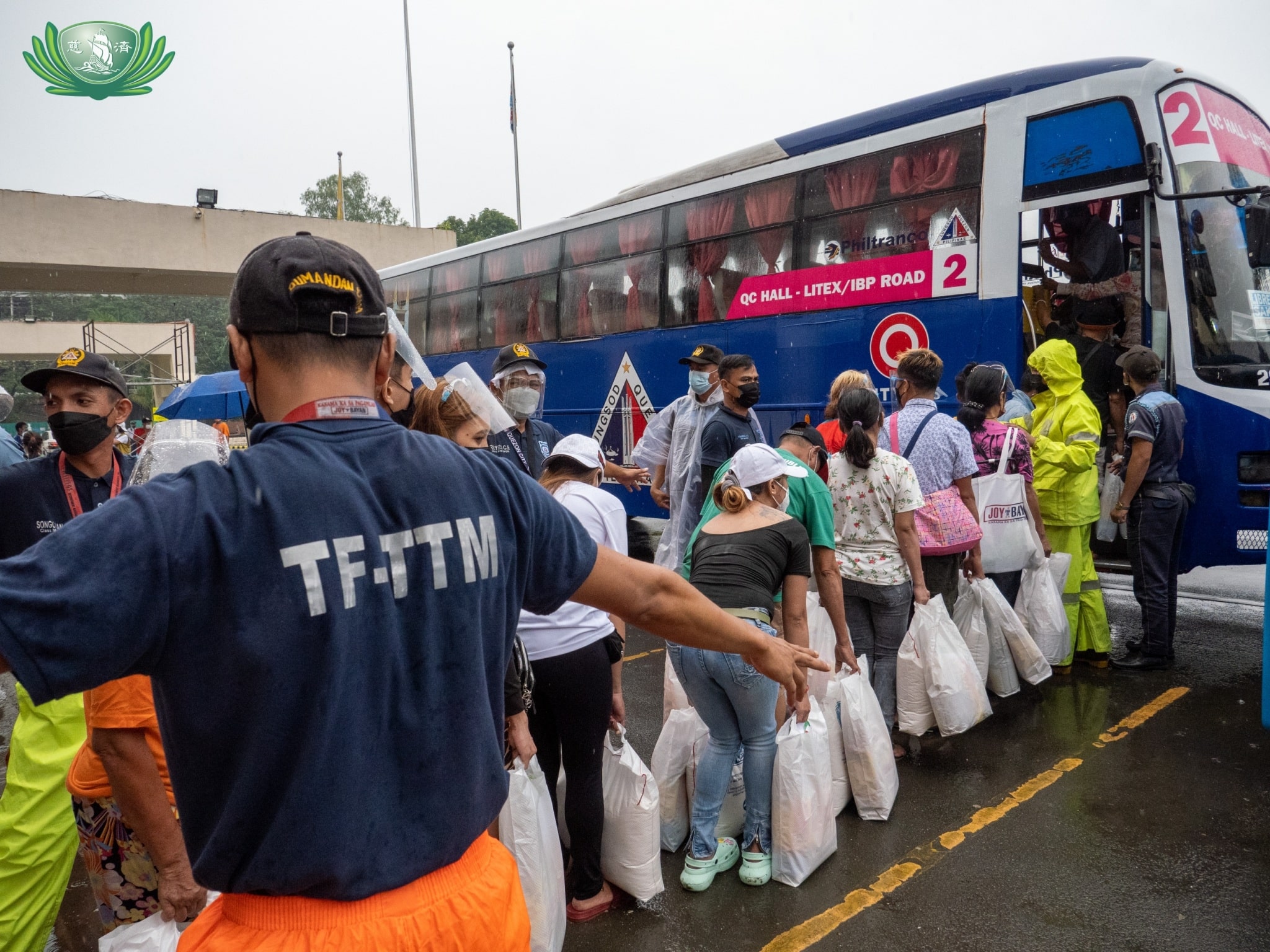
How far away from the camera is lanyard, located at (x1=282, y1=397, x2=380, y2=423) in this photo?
133 cm

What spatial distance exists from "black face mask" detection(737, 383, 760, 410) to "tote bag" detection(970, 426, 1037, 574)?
54.5 inches

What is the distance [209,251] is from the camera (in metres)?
21.0

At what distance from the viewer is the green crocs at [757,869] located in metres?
3.67

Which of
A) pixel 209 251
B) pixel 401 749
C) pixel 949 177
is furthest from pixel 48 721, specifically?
pixel 209 251

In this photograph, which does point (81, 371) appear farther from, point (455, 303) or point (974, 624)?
point (455, 303)

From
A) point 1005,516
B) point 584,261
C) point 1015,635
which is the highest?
point 584,261

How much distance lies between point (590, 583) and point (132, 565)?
28.6 inches

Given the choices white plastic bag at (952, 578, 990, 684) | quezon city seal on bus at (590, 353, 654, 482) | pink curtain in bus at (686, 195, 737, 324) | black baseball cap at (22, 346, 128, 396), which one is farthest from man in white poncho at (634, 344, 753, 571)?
black baseball cap at (22, 346, 128, 396)

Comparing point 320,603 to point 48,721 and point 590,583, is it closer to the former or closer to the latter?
point 590,583

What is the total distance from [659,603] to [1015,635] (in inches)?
171

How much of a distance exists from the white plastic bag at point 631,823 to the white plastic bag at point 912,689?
68.9 inches

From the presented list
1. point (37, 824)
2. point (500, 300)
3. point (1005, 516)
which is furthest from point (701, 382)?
point (500, 300)

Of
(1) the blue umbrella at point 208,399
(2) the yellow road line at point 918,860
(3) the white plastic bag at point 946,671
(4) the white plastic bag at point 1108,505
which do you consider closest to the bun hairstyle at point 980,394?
(4) the white plastic bag at point 1108,505

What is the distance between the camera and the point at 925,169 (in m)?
7.36
